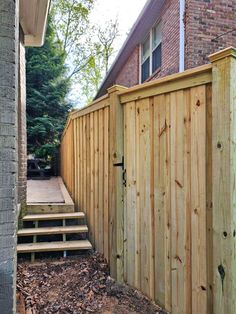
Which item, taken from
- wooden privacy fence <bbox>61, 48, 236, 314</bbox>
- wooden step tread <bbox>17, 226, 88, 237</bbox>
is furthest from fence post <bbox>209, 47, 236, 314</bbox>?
wooden step tread <bbox>17, 226, 88, 237</bbox>

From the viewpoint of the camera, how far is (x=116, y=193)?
9.36 ft

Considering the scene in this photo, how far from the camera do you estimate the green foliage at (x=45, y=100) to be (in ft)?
36.4

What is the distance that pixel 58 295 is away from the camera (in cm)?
266

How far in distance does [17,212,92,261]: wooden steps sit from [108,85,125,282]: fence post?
30.1 inches

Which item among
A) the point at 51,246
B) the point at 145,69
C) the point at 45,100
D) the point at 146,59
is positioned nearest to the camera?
the point at 51,246

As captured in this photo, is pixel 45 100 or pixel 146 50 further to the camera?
pixel 45 100

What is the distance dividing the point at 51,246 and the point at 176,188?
2.01m

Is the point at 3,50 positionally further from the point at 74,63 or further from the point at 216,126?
the point at 74,63

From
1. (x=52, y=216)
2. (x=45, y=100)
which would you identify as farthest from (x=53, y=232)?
(x=45, y=100)

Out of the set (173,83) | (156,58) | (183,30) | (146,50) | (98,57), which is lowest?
(173,83)

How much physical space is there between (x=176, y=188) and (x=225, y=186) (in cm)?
47

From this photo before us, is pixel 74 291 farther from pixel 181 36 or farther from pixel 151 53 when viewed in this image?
pixel 151 53

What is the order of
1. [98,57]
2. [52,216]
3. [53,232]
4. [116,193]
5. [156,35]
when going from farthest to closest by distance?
[98,57]
[156,35]
[52,216]
[53,232]
[116,193]

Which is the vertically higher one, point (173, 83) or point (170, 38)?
point (170, 38)
